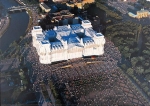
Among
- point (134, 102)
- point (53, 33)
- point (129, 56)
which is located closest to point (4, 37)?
point (53, 33)

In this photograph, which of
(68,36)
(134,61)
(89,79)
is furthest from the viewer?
(68,36)

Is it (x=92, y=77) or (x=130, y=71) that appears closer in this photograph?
(x=92, y=77)

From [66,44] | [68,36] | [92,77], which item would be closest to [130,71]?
[92,77]

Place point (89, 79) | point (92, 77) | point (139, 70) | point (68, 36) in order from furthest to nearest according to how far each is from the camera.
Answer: point (68, 36)
point (139, 70)
point (92, 77)
point (89, 79)

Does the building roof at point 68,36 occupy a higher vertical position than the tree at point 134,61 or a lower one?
higher

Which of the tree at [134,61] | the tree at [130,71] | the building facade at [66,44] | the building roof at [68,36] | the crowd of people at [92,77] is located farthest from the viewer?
the tree at [134,61]

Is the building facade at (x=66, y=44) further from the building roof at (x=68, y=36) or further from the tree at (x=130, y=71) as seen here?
the tree at (x=130, y=71)

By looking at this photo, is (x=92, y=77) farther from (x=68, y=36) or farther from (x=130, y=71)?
(x=68, y=36)

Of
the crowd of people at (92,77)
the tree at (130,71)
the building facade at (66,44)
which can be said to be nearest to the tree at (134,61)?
the crowd of people at (92,77)

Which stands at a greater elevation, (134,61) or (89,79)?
(134,61)
